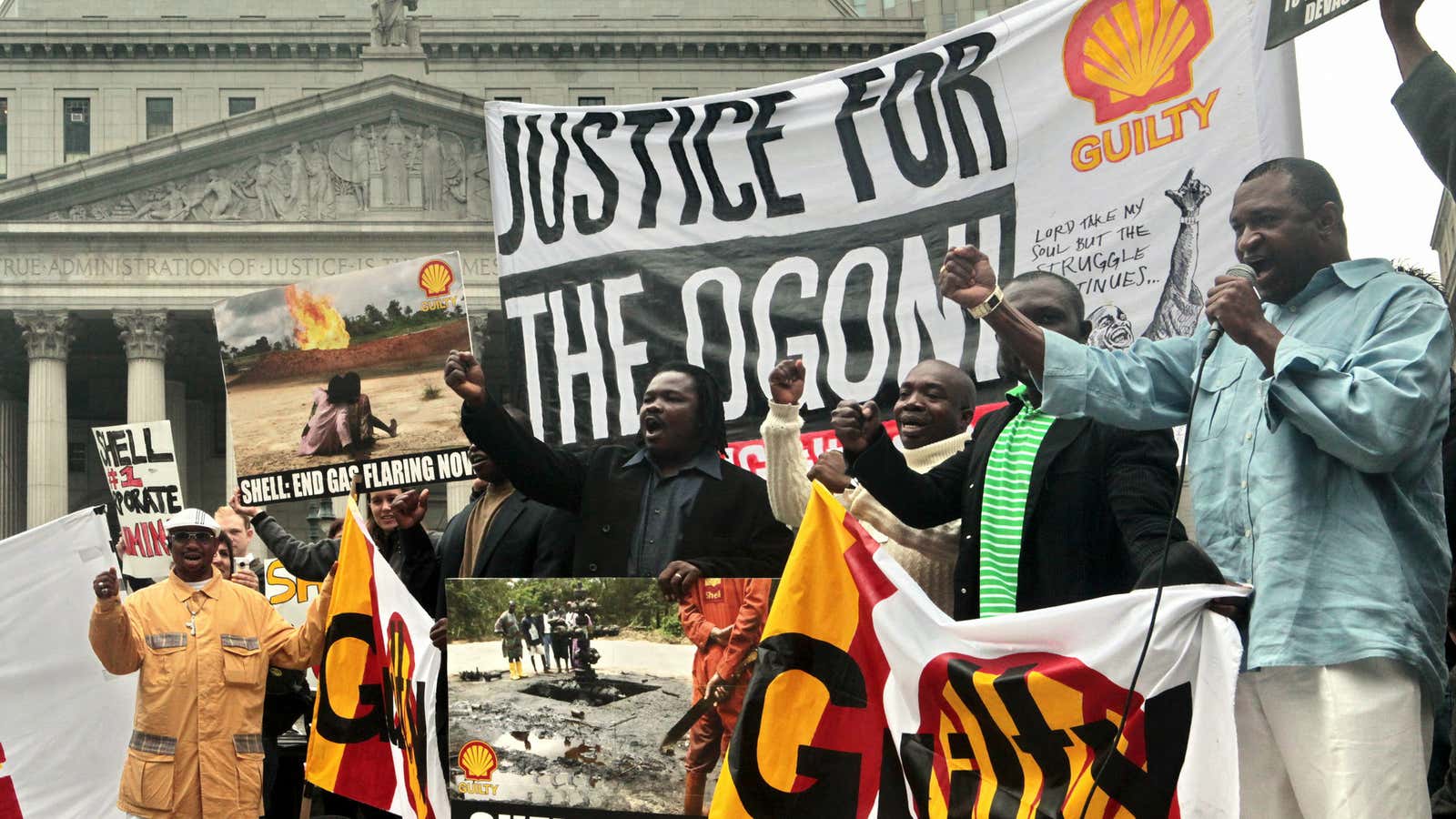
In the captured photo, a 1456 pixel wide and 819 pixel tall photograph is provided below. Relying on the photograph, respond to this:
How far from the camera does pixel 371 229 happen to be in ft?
130

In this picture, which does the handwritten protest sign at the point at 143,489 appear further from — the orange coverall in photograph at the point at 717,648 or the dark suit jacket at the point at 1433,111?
the dark suit jacket at the point at 1433,111

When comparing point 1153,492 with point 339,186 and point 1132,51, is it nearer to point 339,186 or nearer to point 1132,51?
point 1132,51

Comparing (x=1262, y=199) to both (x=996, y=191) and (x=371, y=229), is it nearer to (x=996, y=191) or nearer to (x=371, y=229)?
(x=996, y=191)

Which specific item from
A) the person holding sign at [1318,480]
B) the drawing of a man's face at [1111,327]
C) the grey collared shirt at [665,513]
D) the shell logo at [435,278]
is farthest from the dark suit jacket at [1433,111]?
the shell logo at [435,278]

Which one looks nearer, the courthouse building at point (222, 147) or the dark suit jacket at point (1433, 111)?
the dark suit jacket at point (1433, 111)

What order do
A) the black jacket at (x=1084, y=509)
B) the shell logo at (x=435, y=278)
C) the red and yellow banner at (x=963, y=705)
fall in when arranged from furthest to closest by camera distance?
the shell logo at (x=435, y=278)
the black jacket at (x=1084, y=509)
the red and yellow banner at (x=963, y=705)

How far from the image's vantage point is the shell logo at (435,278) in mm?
8414

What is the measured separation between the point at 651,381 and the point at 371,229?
3486cm

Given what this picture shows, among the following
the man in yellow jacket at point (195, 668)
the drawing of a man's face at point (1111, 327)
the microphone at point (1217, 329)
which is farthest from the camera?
the man in yellow jacket at point (195, 668)

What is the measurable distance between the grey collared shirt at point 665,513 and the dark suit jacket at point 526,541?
56 centimetres

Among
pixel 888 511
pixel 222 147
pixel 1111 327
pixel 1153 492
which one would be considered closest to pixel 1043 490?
pixel 1153 492

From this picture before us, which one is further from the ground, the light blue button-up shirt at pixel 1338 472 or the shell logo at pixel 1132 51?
the shell logo at pixel 1132 51

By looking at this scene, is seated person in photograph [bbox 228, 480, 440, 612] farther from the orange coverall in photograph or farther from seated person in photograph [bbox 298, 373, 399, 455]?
the orange coverall in photograph

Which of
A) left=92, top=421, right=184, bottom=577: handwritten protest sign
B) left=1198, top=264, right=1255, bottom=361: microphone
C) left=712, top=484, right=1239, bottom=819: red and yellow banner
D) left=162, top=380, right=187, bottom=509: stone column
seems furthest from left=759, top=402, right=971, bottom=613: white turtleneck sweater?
left=162, top=380, right=187, bottom=509: stone column
